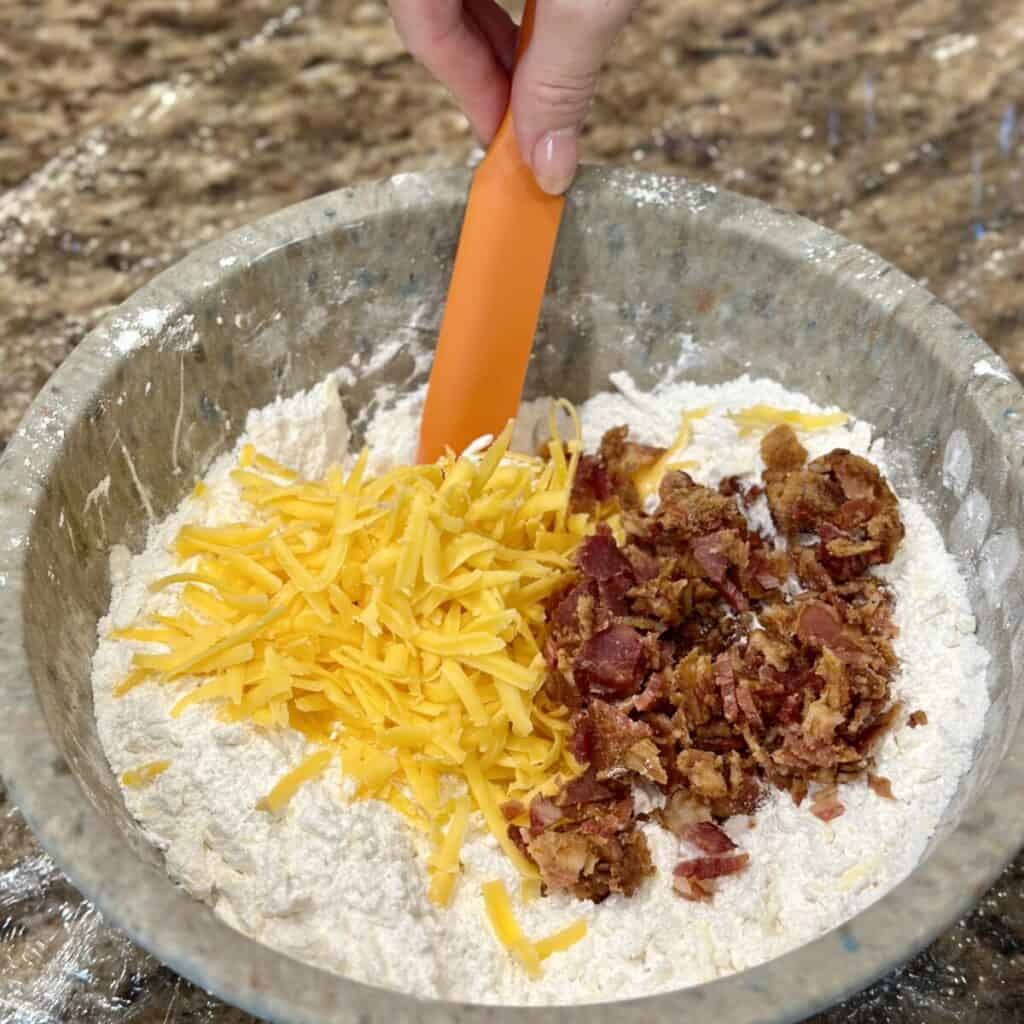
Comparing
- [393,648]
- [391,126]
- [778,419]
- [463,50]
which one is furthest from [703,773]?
[391,126]

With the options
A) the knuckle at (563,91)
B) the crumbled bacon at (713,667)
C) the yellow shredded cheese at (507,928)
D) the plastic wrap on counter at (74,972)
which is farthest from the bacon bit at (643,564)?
the plastic wrap on counter at (74,972)

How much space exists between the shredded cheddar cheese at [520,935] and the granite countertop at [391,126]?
0.92 m

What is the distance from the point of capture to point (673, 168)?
1.85 m

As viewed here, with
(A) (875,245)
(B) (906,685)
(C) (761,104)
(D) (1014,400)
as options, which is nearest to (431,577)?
(B) (906,685)

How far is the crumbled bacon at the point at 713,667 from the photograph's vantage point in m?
1.06

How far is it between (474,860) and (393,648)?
0.20 meters

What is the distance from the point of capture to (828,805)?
107cm

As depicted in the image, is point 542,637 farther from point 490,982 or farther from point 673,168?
point 673,168

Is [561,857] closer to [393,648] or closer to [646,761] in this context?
[646,761]

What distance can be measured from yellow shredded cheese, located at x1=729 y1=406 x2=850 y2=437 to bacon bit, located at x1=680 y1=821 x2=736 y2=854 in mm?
477

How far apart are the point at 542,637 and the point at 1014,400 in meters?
0.51

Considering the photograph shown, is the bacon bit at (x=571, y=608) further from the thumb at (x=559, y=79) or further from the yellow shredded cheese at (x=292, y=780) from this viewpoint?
the thumb at (x=559, y=79)

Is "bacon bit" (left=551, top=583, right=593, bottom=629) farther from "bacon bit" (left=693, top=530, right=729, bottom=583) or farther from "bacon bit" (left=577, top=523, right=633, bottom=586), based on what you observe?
"bacon bit" (left=693, top=530, right=729, bottom=583)

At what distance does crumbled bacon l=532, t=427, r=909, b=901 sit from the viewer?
3.47ft
